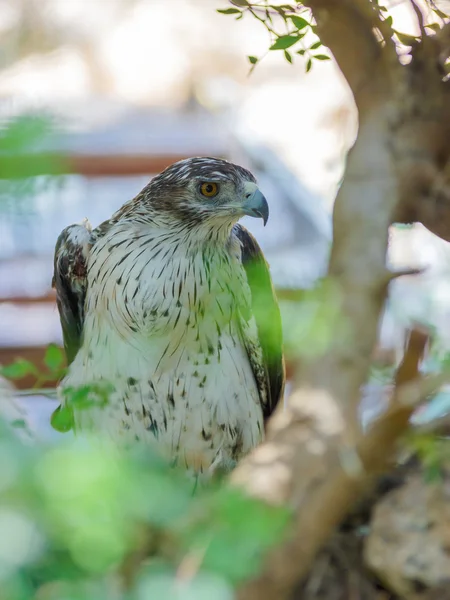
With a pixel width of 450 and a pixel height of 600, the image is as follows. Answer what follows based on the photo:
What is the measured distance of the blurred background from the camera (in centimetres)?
105

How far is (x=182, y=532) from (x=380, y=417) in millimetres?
406

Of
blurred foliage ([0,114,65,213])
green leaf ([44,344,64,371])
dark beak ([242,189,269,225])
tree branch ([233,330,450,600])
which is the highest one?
blurred foliage ([0,114,65,213])

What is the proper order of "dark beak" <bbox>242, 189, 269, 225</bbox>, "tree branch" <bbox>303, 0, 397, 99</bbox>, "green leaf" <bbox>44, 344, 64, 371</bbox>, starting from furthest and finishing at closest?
"dark beak" <bbox>242, 189, 269, 225</bbox>, "green leaf" <bbox>44, 344, 64, 371</bbox>, "tree branch" <bbox>303, 0, 397, 99</bbox>

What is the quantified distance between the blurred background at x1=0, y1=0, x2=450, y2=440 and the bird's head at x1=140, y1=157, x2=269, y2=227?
252mm

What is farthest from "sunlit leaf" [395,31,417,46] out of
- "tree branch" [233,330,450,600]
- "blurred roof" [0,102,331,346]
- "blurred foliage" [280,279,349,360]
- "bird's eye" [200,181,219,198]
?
A: "blurred roof" [0,102,331,346]

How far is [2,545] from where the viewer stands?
0.92 meters

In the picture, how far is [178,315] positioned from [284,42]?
3.73 feet

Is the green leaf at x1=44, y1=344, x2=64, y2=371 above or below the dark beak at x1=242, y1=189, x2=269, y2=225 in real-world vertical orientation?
below

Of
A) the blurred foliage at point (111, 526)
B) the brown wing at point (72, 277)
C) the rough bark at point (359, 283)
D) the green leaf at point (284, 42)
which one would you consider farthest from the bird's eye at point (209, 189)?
the blurred foliage at point (111, 526)

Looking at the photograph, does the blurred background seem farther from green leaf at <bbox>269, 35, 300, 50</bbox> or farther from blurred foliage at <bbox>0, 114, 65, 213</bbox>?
green leaf at <bbox>269, 35, 300, 50</bbox>

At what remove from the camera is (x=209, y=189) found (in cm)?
280

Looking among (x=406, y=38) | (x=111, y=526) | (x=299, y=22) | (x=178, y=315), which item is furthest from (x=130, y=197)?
(x=111, y=526)

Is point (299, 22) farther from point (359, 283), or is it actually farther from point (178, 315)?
point (178, 315)

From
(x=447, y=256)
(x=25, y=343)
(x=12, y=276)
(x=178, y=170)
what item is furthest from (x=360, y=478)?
(x=12, y=276)
